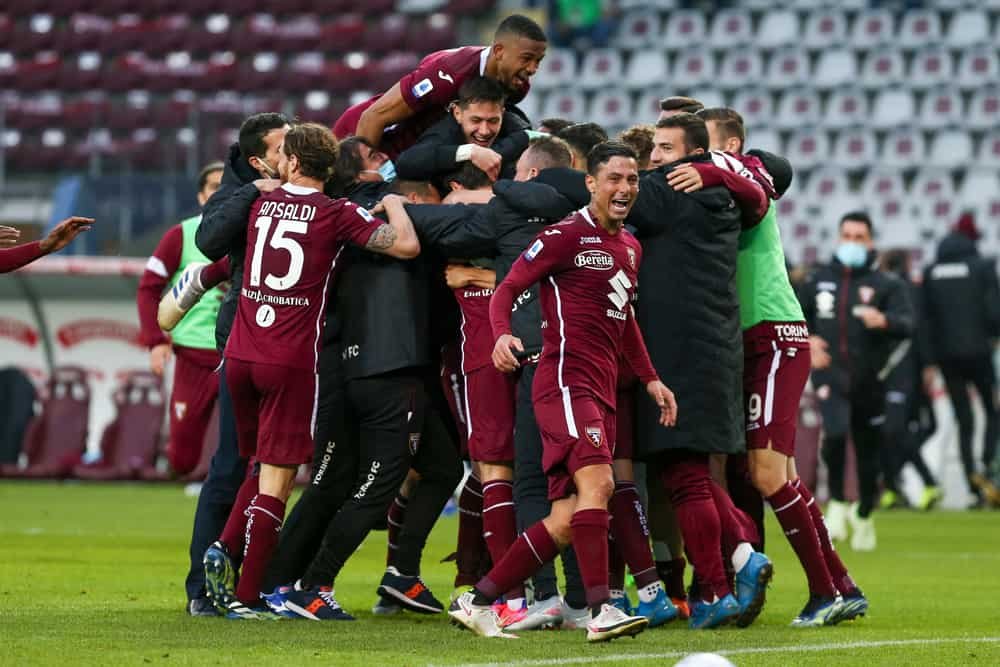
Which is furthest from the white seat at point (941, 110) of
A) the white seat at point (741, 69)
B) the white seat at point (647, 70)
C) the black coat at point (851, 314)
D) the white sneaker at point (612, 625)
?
the white sneaker at point (612, 625)

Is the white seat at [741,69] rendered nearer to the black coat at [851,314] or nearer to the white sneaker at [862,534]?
the black coat at [851,314]

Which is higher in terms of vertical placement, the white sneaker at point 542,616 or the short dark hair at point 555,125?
the short dark hair at point 555,125

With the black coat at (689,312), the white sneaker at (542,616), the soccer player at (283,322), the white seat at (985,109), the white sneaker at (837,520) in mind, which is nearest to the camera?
the white sneaker at (542,616)

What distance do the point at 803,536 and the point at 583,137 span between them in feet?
6.02

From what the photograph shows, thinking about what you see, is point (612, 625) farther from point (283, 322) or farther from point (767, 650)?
point (283, 322)

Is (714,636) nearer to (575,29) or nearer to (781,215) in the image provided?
(781,215)

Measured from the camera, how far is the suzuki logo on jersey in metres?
6.21

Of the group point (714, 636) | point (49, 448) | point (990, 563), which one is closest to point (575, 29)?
point (49, 448)

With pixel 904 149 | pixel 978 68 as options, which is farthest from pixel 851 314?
pixel 978 68

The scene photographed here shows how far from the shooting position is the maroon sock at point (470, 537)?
750 cm

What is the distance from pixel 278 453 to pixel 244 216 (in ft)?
2.96

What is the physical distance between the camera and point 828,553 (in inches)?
283

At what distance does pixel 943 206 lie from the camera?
22.9 metres

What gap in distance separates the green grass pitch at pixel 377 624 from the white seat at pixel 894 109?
12895 millimetres
